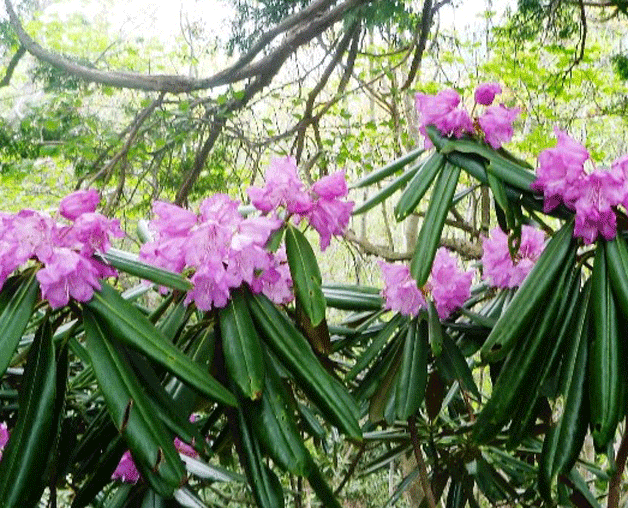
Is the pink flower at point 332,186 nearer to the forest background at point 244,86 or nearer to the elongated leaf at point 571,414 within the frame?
the elongated leaf at point 571,414

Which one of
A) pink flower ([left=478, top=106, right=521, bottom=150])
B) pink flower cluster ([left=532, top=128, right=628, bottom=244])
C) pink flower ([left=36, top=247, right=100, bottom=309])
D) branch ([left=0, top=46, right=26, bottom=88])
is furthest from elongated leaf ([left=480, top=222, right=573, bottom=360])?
branch ([left=0, top=46, right=26, bottom=88])

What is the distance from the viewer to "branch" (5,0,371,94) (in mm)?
2533

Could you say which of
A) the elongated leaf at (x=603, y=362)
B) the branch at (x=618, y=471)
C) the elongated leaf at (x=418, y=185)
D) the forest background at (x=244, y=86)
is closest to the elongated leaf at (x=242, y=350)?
the elongated leaf at (x=418, y=185)

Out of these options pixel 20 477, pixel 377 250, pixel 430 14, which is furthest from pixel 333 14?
pixel 20 477

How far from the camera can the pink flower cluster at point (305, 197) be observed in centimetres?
89

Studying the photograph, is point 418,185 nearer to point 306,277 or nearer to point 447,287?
point 306,277

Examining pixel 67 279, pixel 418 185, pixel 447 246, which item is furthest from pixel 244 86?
pixel 67 279

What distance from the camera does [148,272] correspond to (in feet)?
2.50

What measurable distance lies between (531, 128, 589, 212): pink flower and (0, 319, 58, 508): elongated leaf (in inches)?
24.0

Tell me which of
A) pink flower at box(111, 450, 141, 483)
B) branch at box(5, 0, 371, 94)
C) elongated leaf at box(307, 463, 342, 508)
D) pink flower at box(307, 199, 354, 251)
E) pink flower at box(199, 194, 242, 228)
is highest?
branch at box(5, 0, 371, 94)

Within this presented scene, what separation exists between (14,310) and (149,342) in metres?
0.13

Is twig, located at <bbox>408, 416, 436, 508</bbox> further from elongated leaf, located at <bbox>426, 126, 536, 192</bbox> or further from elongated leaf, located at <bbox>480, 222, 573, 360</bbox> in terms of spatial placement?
elongated leaf, located at <bbox>426, 126, 536, 192</bbox>

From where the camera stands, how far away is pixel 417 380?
114cm

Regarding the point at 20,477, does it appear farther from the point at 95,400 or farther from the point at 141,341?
the point at 95,400
